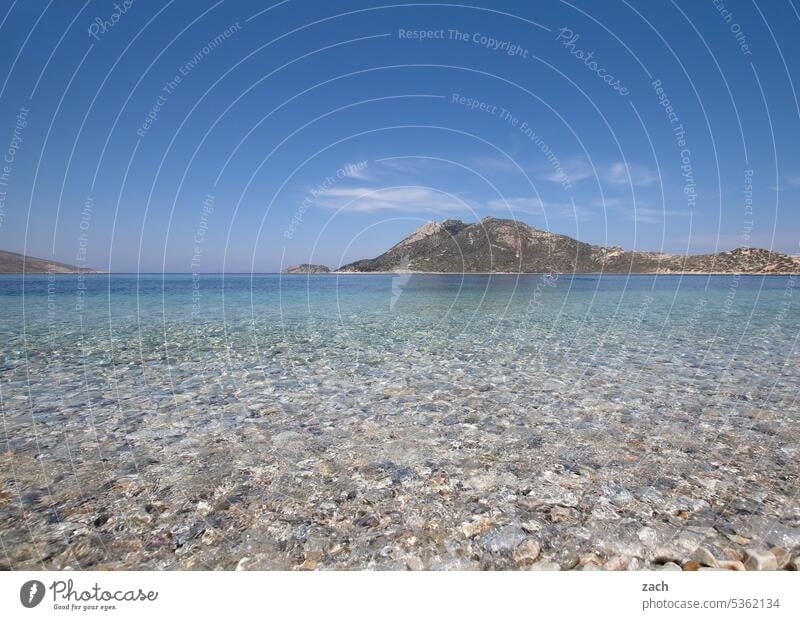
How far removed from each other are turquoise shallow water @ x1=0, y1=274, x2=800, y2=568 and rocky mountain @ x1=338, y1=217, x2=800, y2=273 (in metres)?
113

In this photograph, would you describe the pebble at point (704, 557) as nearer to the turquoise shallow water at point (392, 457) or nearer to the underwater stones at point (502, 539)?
the turquoise shallow water at point (392, 457)

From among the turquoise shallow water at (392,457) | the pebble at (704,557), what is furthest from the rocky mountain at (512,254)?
the pebble at (704,557)

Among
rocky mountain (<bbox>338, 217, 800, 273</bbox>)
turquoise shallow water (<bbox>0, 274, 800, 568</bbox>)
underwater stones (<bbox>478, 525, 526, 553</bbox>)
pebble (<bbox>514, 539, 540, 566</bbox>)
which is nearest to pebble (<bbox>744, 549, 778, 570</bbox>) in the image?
turquoise shallow water (<bbox>0, 274, 800, 568</bbox>)

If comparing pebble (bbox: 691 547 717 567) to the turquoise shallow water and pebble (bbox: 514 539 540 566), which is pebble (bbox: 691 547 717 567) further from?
pebble (bbox: 514 539 540 566)

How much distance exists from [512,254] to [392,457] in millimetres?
158196

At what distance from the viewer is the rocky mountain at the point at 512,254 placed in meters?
136

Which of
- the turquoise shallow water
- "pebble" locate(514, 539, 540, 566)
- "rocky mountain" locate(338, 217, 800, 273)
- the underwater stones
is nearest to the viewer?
"pebble" locate(514, 539, 540, 566)

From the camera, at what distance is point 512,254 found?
15688 cm

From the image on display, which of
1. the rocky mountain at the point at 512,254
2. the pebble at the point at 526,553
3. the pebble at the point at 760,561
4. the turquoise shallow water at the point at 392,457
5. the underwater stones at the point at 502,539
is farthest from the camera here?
the rocky mountain at the point at 512,254

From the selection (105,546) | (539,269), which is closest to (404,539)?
(105,546)

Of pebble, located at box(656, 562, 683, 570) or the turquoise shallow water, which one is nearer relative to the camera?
pebble, located at box(656, 562, 683, 570)

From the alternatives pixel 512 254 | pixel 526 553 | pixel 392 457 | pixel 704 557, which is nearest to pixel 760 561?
pixel 704 557

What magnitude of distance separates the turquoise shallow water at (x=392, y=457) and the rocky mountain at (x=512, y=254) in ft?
370

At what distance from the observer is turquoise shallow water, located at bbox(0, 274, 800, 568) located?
4.19 metres
